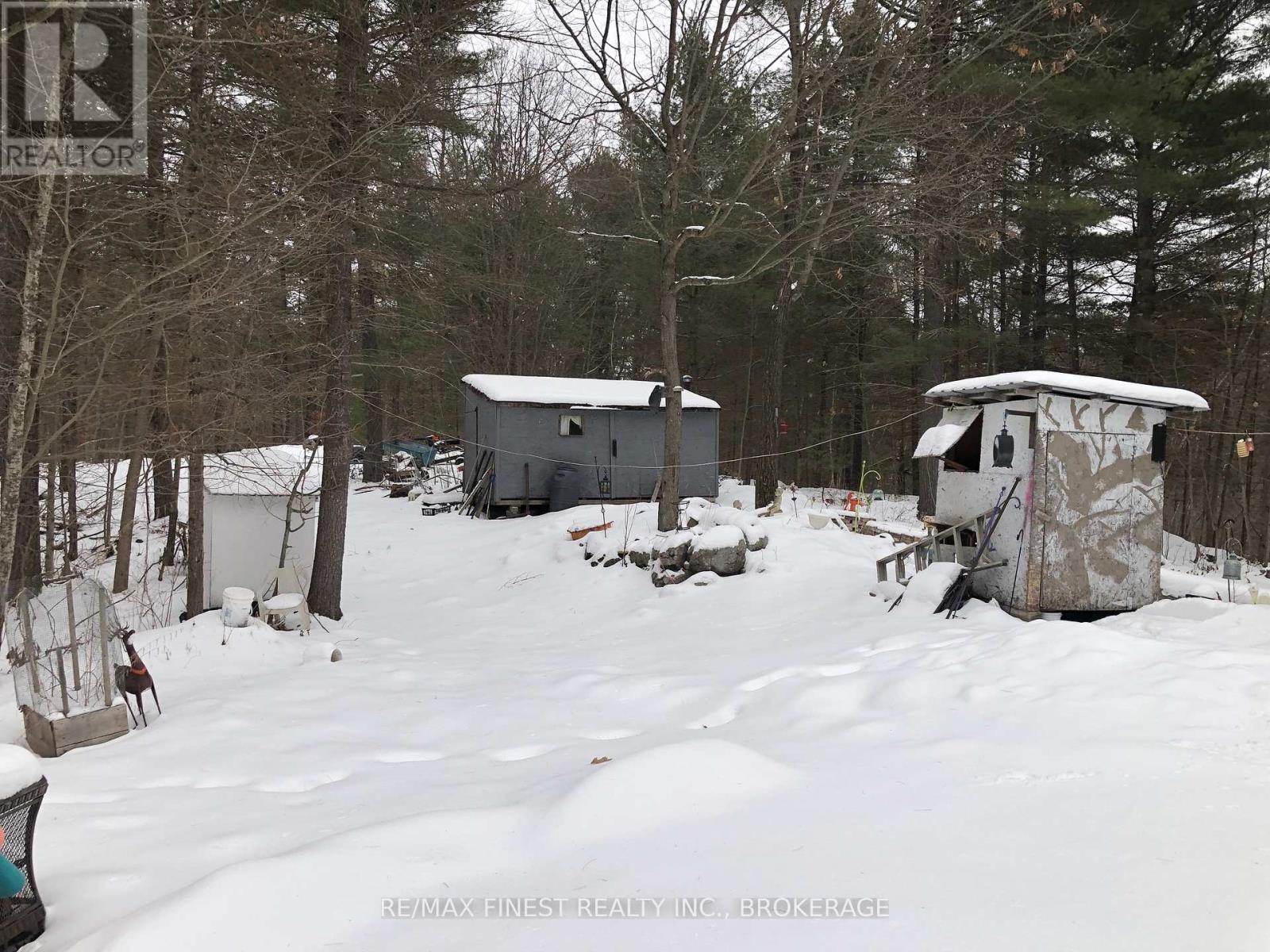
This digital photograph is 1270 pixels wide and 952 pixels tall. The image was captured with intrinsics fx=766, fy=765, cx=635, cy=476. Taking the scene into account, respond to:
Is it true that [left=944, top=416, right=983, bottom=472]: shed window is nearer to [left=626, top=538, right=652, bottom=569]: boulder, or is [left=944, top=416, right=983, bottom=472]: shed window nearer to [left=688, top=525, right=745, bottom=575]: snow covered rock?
[left=688, top=525, right=745, bottom=575]: snow covered rock

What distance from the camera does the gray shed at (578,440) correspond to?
16.9 metres

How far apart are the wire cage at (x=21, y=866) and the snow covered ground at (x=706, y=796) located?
9cm

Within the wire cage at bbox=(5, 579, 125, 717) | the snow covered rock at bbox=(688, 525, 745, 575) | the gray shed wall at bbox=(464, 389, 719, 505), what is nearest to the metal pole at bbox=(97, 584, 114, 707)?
the wire cage at bbox=(5, 579, 125, 717)

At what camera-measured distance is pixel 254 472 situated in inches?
364

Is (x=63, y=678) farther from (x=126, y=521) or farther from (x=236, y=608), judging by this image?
(x=126, y=521)

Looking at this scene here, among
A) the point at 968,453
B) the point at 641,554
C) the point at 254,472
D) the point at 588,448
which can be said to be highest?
the point at 968,453

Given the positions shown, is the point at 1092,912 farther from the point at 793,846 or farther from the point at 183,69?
the point at 183,69

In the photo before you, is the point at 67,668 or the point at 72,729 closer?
the point at 72,729

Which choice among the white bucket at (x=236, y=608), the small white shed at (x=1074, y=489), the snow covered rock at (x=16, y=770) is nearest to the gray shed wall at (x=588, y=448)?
the white bucket at (x=236, y=608)

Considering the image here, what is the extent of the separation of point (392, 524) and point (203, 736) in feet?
39.5

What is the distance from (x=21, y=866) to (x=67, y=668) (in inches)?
121

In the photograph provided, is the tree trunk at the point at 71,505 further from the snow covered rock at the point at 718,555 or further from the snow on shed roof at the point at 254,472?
the snow covered rock at the point at 718,555

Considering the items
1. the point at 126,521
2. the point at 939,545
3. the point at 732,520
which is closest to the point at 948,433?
the point at 939,545

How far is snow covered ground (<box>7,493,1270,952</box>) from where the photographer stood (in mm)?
2395
